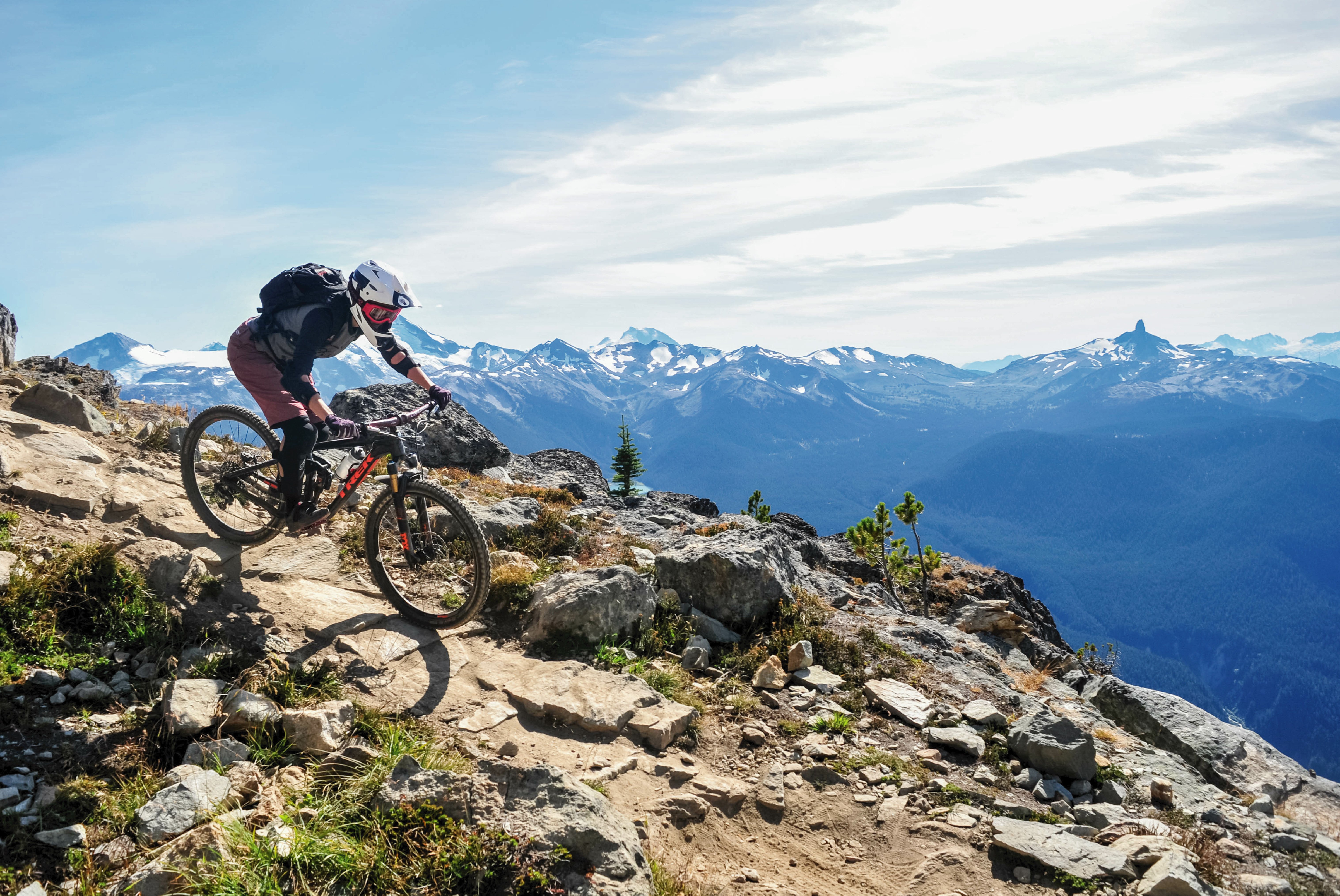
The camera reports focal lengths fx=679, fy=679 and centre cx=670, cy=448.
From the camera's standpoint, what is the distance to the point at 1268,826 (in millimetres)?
7430

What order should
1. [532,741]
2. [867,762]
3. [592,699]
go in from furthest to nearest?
[592,699], [867,762], [532,741]

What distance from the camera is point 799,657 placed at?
364 inches

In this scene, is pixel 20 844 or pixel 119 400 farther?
pixel 119 400

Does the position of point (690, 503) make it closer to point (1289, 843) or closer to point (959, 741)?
point (959, 741)

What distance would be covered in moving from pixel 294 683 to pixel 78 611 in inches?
89.9

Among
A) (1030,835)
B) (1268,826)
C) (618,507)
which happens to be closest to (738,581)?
(1030,835)

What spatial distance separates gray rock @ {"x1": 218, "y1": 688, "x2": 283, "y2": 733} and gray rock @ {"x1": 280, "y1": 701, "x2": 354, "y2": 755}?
103 mm

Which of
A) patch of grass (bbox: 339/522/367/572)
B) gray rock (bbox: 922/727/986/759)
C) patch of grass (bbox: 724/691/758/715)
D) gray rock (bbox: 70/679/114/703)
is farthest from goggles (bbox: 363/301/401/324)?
gray rock (bbox: 922/727/986/759)

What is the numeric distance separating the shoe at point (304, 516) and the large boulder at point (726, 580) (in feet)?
16.1

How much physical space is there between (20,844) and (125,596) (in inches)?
121

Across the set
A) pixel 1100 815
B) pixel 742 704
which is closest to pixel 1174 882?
pixel 1100 815

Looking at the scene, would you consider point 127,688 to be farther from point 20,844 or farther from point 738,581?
point 738,581

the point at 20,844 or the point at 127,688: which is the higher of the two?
the point at 127,688

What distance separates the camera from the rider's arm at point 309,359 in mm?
8312
